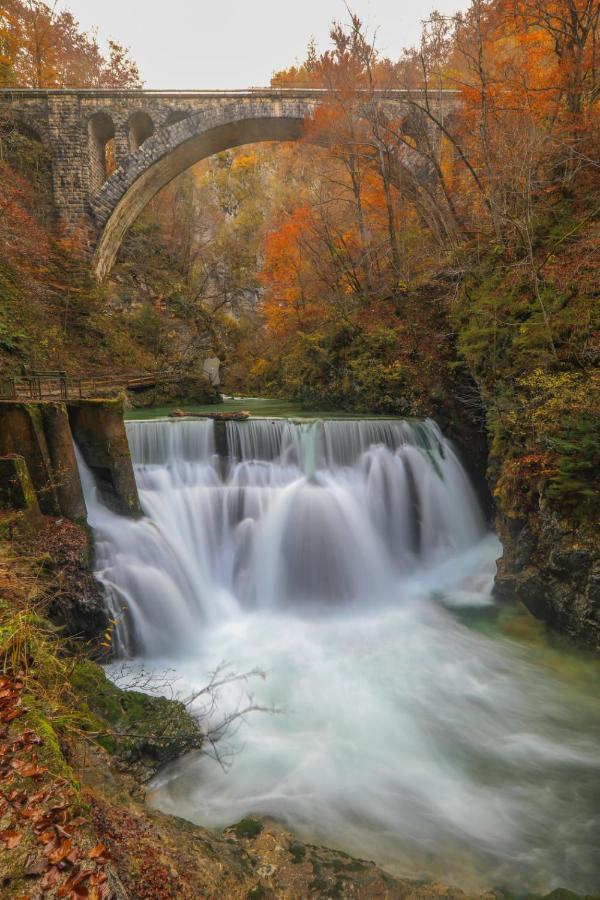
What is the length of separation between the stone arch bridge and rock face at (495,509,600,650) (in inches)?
788

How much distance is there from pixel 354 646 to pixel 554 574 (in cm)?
319

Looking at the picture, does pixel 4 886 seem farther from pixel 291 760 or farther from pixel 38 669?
pixel 291 760

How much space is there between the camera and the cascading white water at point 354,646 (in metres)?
A: 4.38

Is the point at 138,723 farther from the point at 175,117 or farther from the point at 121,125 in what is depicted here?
the point at 175,117

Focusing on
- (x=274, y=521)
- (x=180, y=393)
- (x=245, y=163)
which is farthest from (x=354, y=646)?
(x=245, y=163)

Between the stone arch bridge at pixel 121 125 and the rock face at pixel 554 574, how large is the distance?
20.0m

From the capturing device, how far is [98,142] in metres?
22.7

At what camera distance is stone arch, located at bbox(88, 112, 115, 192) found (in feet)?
69.7

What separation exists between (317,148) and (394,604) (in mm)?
21334

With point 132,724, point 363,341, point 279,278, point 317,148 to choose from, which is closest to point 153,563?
point 132,724

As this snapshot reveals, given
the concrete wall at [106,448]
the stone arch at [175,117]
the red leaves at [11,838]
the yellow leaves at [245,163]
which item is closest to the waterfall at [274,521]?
the concrete wall at [106,448]

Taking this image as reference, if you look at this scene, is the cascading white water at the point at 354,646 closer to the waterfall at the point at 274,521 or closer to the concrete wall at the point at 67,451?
the waterfall at the point at 274,521

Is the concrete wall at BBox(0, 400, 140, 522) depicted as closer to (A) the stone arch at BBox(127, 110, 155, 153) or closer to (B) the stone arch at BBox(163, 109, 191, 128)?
(A) the stone arch at BBox(127, 110, 155, 153)

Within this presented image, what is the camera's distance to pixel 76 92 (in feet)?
Answer: 66.9
